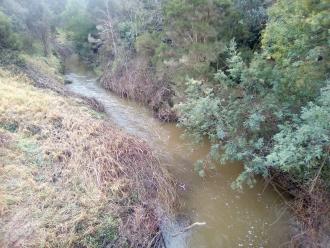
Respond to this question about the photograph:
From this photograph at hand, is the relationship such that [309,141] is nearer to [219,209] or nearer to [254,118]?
[254,118]

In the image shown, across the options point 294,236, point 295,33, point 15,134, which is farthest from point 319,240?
point 15,134

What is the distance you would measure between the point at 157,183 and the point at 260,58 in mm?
3826

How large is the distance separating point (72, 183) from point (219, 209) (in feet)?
10.9

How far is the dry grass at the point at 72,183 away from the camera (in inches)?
196

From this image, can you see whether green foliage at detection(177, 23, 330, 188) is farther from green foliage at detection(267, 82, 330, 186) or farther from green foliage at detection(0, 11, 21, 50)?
green foliage at detection(0, 11, 21, 50)

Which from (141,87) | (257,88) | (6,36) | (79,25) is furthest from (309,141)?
(79,25)

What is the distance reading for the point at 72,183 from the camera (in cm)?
607

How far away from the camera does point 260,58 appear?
7.02 metres

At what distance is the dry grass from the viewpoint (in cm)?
498

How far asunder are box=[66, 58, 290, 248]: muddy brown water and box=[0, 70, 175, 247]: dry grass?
1.93 feet

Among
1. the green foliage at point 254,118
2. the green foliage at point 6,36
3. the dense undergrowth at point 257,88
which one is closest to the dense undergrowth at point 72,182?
the green foliage at point 254,118

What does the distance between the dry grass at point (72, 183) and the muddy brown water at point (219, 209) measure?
589 millimetres

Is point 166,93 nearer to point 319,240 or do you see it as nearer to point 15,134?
point 15,134

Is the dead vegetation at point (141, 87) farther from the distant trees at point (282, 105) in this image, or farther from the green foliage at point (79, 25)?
the green foliage at point (79, 25)
